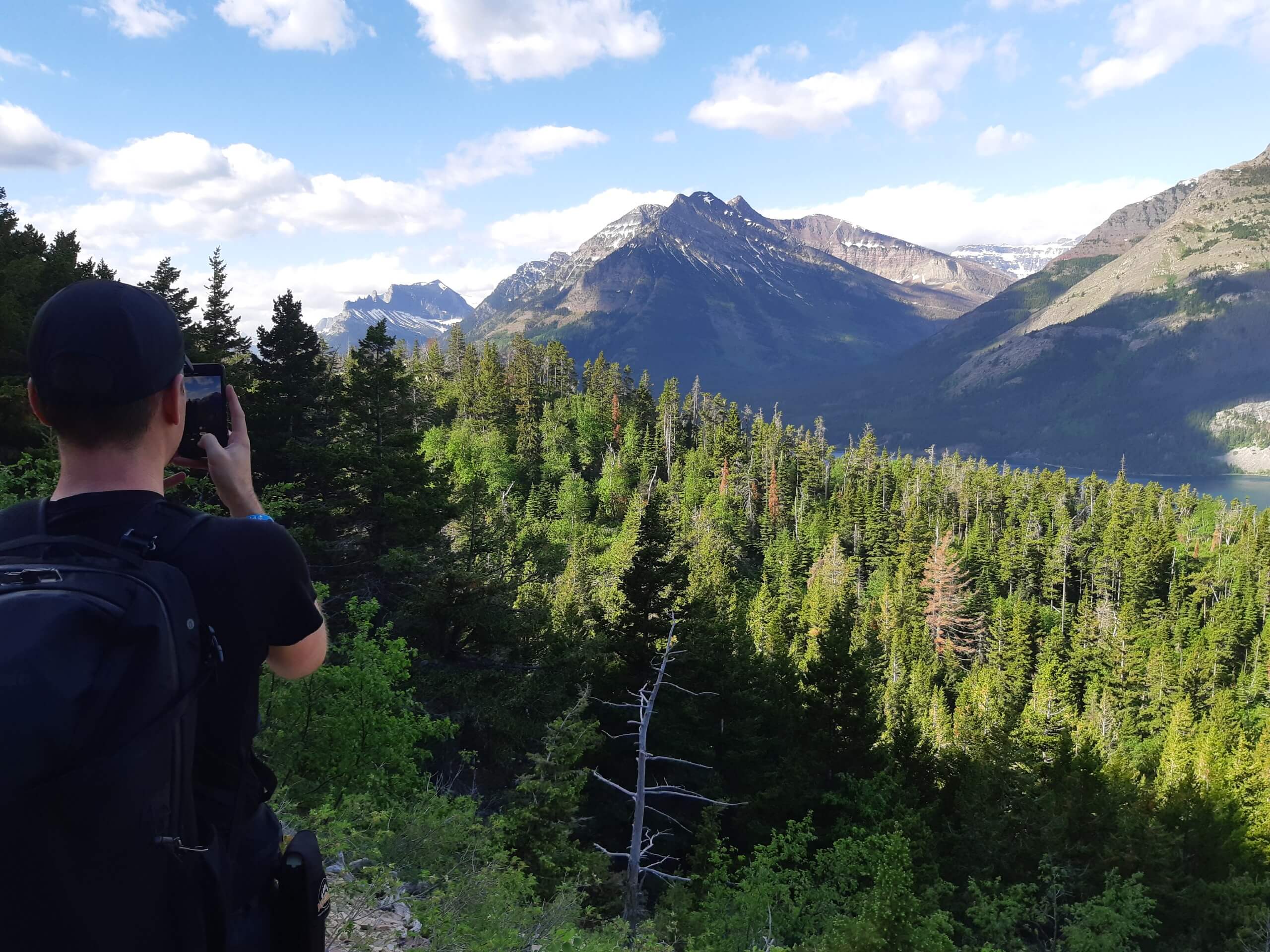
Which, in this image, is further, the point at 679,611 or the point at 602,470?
the point at 602,470

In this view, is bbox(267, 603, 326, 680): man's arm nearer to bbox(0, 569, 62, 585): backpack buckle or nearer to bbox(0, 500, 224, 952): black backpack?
bbox(0, 500, 224, 952): black backpack

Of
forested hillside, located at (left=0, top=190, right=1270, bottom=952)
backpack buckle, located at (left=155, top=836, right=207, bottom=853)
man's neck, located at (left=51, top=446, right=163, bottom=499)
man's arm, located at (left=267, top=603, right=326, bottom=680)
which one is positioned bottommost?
forested hillside, located at (left=0, top=190, right=1270, bottom=952)

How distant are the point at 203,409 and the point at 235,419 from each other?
0.13m

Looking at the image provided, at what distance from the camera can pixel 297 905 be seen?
6.31ft

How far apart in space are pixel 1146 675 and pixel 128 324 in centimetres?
8122

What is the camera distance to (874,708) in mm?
22797

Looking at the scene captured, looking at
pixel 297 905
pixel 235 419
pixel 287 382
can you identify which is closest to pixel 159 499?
pixel 235 419

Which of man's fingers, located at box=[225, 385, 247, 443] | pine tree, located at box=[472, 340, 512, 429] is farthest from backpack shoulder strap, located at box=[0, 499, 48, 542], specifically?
pine tree, located at box=[472, 340, 512, 429]

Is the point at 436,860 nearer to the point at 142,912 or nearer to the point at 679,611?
the point at 142,912

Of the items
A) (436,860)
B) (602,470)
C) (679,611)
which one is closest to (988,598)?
(602,470)

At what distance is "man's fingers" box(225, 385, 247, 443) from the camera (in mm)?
2244

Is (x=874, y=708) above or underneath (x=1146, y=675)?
above

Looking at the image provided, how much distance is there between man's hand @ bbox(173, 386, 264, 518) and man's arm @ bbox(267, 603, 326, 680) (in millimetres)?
412

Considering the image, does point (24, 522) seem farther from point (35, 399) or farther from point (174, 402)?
point (174, 402)
